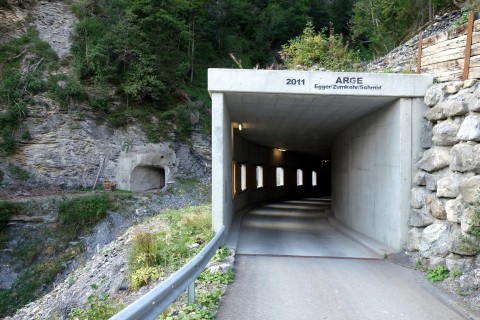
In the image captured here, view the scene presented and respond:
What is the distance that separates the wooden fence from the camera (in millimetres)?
7438

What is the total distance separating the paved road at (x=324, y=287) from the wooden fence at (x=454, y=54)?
4.07 metres

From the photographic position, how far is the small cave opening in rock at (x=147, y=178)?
2336 cm

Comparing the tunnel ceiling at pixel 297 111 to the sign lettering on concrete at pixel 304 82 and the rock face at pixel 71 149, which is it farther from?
the rock face at pixel 71 149

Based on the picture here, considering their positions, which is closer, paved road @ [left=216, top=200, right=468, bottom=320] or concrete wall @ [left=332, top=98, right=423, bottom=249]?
paved road @ [left=216, top=200, right=468, bottom=320]

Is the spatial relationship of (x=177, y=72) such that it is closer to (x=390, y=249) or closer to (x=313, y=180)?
(x=313, y=180)

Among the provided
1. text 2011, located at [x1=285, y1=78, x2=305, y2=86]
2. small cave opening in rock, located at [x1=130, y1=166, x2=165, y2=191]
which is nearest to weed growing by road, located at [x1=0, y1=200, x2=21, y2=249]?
small cave opening in rock, located at [x1=130, y1=166, x2=165, y2=191]

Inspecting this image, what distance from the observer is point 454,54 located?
26.6 ft

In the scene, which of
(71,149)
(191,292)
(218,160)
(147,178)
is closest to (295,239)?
(218,160)

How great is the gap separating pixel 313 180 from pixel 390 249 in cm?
2496

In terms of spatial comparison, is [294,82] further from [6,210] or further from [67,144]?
[67,144]

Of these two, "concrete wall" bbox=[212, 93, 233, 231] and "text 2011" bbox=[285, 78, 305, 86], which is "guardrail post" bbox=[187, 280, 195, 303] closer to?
"concrete wall" bbox=[212, 93, 233, 231]

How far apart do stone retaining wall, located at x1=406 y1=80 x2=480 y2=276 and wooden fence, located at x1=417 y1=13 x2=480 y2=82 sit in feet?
1.15

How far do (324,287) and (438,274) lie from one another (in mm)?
2110

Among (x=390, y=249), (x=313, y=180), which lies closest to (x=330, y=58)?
(x=390, y=249)
